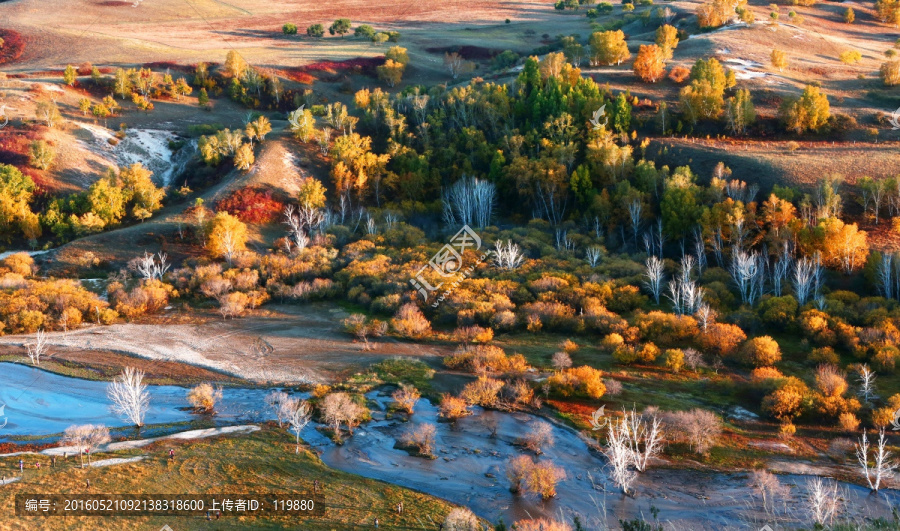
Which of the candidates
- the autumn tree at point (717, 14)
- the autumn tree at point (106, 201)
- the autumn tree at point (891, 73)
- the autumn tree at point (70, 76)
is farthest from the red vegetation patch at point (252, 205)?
the autumn tree at point (717, 14)

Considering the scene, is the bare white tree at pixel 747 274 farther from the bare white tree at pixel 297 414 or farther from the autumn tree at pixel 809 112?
the bare white tree at pixel 297 414

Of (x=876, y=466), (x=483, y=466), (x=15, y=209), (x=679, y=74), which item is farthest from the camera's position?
(x=679, y=74)

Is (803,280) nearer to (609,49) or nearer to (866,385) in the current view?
(866,385)

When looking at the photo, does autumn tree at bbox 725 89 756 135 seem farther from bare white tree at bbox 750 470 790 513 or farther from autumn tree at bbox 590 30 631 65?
bare white tree at bbox 750 470 790 513

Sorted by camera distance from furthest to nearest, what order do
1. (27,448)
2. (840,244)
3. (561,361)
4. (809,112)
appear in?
(809,112) < (840,244) < (561,361) < (27,448)
